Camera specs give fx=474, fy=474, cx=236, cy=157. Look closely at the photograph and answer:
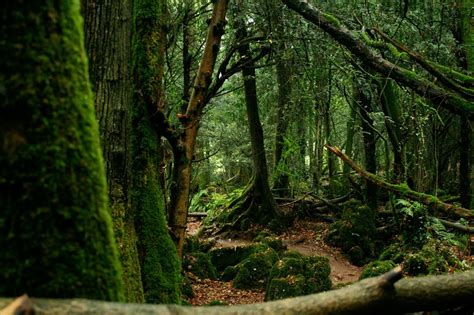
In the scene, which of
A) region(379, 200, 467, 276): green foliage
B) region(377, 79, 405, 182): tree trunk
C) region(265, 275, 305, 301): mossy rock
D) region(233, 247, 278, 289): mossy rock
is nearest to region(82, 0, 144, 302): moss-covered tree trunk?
region(265, 275, 305, 301): mossy rock

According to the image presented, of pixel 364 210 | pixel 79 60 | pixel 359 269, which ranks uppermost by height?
pixel 79 60

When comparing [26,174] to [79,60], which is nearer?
[26,174]

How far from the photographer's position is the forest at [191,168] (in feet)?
6.38

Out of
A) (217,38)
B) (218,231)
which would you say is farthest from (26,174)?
(218,231)

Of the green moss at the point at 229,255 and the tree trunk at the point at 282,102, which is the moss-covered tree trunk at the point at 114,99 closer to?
the tree trunk at the point at 282,102

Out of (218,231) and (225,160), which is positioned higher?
(225,160)

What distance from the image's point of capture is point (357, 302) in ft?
7.70

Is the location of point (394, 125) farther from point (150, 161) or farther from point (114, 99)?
point (114, 99)

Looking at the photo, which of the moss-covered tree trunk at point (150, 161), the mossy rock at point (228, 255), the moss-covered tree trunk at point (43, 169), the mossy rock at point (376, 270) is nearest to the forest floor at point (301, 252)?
the mossy rock at point (376, 270)

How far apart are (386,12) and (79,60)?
11.1 meters

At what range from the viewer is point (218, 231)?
1612 cm

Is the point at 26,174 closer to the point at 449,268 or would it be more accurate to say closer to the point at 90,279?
the point at 90,279

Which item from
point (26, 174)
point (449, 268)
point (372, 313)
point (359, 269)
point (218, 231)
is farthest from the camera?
point (218, 231)

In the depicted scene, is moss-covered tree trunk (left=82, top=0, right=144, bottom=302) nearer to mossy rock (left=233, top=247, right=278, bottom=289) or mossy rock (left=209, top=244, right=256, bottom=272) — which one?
mossy rock (left=233, top=247, right=278, bottom=289)
